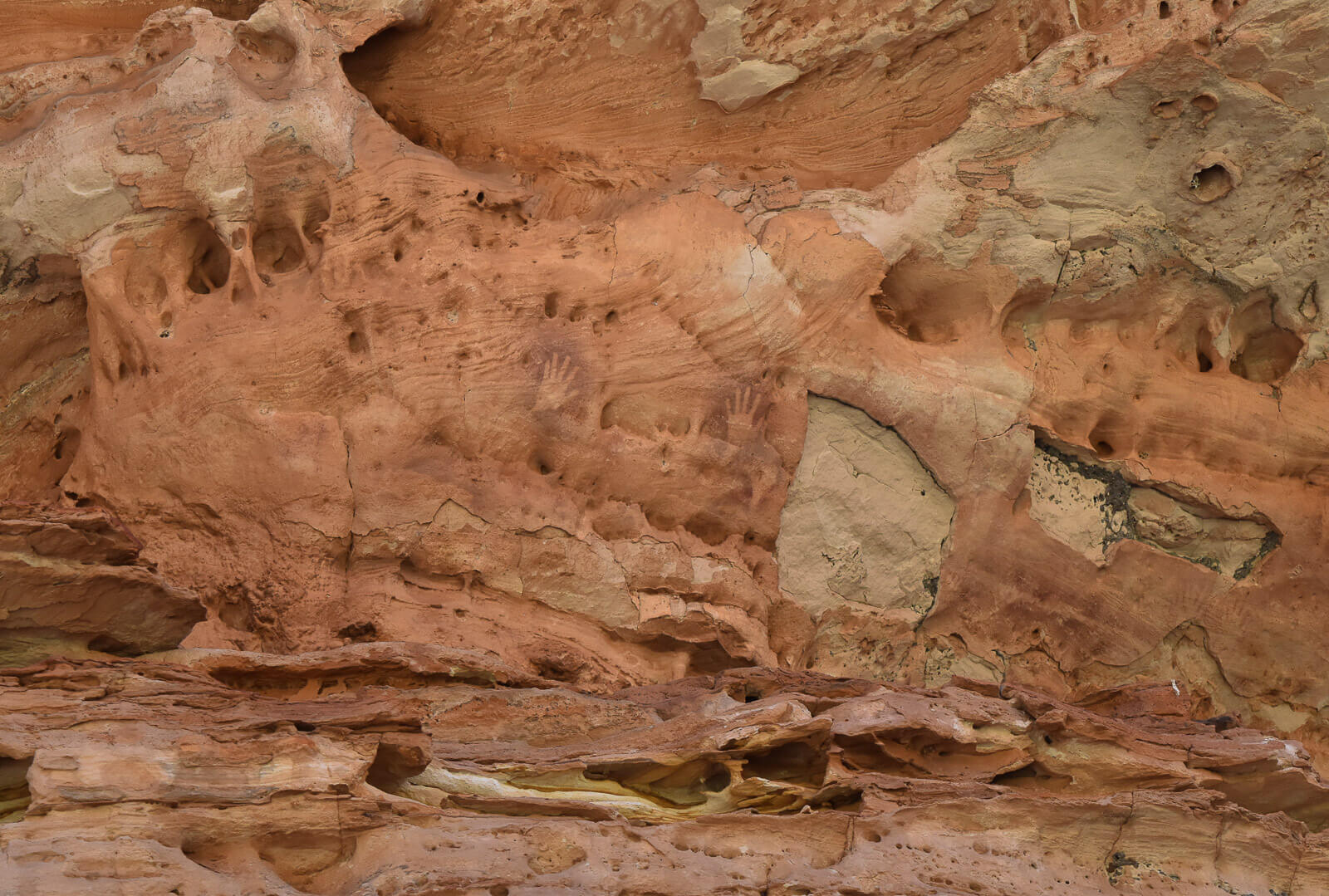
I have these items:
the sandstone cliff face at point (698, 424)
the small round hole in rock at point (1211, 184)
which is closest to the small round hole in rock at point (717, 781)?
the sandstone cliff face at point (698, 424)

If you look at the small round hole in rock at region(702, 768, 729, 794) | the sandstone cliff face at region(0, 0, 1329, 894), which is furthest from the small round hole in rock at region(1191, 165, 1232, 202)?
the small round hole in rock at region(702, 768, 729, 794)

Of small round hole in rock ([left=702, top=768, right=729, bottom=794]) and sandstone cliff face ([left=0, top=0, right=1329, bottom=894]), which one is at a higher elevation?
sandstone cliff face ([left=0, top=0, right=1329, bottom=894])

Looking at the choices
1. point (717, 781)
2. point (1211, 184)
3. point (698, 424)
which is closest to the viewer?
point (717, 781)

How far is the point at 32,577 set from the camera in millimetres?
5195

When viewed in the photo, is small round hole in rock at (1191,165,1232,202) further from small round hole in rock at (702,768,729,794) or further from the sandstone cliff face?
small round hole in rock at (702,768,729,794)

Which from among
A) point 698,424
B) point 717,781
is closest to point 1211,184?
point 698,424

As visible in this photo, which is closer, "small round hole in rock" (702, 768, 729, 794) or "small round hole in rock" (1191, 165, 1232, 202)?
"small round hole in rock" (702, 768, 729, 794)

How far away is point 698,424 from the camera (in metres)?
7.01

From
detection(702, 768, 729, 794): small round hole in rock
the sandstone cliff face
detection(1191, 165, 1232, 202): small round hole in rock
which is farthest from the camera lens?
detection(1191, 165, 1232, 202): small round hole in rock

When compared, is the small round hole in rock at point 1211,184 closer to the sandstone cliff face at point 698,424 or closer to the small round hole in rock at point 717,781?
the sandstone cliff face at point 698,424

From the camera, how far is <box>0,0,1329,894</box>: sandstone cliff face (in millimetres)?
5395

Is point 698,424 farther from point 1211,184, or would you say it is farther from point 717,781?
point 1211,184

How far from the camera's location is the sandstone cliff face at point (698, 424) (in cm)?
539

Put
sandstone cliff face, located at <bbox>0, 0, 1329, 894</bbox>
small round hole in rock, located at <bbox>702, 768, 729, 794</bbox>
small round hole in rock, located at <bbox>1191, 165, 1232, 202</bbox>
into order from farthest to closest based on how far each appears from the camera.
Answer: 1. small round hole in rock, located at <bbox>1191, 165, 1232, 202</bbox>
2. small round hole in rock, located at <bbox>702, 768, 729, 794</bbox>
3. sandstone cliff face, located at <bbox>0, 0, 1329, 894</bbox>
